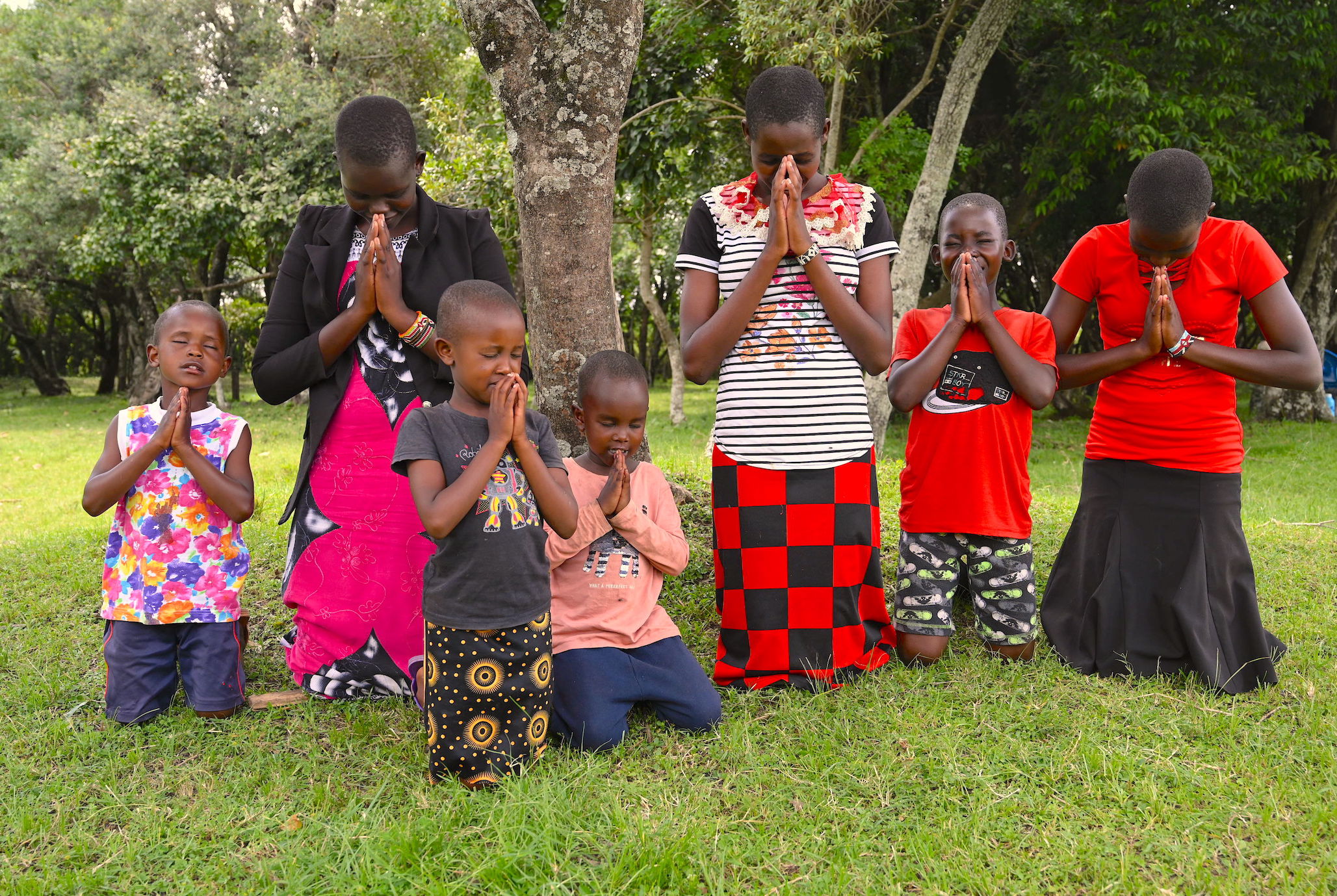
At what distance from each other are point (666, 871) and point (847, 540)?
4.94 feet

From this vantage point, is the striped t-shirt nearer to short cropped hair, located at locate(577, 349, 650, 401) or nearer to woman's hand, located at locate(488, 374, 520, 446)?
short cropped hair, located at locate(577, 349, 650, 401)

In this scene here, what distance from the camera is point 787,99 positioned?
3092 mm

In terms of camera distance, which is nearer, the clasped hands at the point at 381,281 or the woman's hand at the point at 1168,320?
the clasped hands at the point at 381,281

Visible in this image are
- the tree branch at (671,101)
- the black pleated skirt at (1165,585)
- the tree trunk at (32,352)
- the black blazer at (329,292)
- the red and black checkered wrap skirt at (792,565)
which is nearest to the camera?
the black blazer at (329,292)

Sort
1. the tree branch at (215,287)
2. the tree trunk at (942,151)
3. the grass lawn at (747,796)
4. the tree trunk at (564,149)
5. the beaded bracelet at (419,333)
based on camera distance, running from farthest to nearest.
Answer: the tree branch at (215,287), the tree trunk at (942,151), the tree trunk at (564,149), the beaded bracelet at (419,333), the grass lawn at (747,796)

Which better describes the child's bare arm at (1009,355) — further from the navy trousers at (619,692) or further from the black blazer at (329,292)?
the black blazer at (329,292)

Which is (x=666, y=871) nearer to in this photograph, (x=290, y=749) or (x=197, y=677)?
(x=290, y=749)

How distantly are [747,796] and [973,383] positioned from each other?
6.09ft

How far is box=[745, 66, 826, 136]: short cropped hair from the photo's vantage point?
309 cm

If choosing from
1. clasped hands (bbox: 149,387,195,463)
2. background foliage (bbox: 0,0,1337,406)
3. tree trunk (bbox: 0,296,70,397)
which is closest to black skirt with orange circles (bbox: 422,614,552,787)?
clasped hands (bbox: 149,387,195,463)

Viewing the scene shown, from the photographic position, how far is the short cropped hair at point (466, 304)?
2756 mm

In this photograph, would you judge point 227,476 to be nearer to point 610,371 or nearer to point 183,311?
point 183,311

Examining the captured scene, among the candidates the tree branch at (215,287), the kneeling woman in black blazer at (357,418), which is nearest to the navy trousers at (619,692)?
the kneeling woman in black blazer at (357,418)

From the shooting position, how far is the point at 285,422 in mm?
15750
